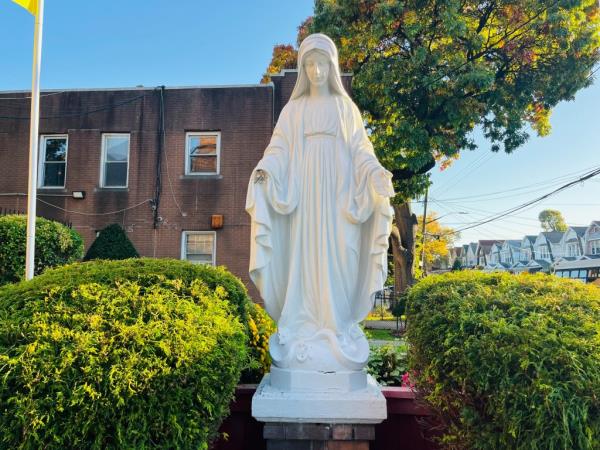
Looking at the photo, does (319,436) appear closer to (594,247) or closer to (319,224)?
(319,224)

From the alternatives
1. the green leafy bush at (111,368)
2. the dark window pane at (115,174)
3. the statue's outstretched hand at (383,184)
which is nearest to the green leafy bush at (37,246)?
the dark window pane at (115,174)

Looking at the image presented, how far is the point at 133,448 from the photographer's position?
1999mm

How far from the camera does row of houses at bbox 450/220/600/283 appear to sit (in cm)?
4106

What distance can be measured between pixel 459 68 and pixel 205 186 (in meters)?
8.32

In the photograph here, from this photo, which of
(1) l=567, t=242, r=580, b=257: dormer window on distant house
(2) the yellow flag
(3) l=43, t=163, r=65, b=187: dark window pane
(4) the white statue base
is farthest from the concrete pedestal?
(1) l=567, t=242, r=580, b=257: dormer window on distant house

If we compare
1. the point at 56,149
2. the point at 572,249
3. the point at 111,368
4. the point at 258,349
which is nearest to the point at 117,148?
the point at 56,149

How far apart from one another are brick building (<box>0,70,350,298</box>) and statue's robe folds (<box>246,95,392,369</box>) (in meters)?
10.2

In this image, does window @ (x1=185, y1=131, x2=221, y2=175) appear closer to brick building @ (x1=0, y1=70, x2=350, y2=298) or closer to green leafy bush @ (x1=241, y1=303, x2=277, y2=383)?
brick building @ (x1=0, y1=70, x2=350, y2=298)

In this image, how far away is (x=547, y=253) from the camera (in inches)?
2223

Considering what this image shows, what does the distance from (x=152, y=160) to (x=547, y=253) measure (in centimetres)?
5779

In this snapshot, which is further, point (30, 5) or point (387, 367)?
point (30, 5)

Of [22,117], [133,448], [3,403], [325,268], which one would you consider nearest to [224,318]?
[325,268]

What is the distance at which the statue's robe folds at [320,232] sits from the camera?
3.01m

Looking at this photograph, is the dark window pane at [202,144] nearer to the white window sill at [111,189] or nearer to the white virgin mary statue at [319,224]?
the white window sill at [111,189]
